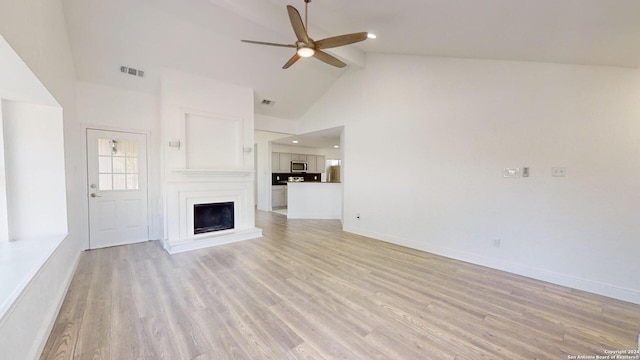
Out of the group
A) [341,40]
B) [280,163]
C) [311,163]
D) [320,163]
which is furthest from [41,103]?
[320,163]

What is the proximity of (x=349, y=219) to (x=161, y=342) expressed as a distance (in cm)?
400

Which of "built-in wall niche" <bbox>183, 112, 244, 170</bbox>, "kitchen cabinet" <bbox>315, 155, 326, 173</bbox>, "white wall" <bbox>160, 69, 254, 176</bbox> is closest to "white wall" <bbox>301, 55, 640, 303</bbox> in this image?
"white wall" <bbox>160, 69, 254, 176</bbox>

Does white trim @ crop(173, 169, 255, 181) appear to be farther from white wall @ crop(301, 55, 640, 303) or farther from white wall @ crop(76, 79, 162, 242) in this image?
white wall @ crop(301, 55, 640, 303)

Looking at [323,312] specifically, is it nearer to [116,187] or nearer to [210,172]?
[210,172]

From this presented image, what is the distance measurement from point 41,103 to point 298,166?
7.34 metres

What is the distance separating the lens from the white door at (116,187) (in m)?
4.16

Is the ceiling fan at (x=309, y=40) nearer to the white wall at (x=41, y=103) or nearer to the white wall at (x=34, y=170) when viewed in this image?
the white wall at (x=41, y=103)

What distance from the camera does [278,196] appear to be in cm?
896

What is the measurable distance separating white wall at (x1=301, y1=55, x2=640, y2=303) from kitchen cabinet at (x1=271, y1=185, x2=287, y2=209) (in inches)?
180

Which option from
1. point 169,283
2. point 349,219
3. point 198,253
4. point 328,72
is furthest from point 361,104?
point 169,283

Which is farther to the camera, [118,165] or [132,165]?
[132,165]

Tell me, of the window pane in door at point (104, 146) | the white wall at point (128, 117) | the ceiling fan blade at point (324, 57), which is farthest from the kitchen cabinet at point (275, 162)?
the ceiling fan blade at point (324, 57)

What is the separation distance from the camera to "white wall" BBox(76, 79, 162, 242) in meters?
4.05

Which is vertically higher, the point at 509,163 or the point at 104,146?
the point at 104,146
